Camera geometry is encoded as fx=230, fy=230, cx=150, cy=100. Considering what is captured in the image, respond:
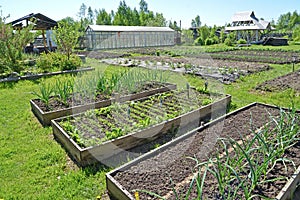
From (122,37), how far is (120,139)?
22.0m

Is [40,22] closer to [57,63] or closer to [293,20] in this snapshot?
[57,63]

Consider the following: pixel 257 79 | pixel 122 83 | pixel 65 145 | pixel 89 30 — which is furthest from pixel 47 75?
pixel 89 30

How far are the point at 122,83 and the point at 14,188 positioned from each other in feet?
10.9

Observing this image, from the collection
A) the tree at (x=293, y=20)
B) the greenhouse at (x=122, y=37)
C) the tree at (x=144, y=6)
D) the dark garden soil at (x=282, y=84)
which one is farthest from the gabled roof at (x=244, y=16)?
the tree at (x=144, y=6)

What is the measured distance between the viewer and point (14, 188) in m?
2.72

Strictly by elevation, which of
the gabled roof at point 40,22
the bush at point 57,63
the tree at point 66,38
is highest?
the gabled roof at point 40,22

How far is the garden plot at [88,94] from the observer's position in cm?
466

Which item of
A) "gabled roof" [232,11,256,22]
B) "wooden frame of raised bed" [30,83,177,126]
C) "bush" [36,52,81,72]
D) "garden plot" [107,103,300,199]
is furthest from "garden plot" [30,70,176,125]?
"gabled roof" [232,11,256,22]

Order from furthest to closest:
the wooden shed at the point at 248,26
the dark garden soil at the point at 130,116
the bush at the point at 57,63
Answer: the wooden shed at the point at 248,26
the bush at the point at 57,63
the dark garden soil at the point at 130,116

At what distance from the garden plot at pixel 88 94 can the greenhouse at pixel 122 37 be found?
58.6 feet

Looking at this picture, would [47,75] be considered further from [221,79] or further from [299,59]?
[299,59]

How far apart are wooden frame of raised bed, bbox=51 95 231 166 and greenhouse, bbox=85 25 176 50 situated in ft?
64.8

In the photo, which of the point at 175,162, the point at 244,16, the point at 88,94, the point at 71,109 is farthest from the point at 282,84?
the point at 244,16

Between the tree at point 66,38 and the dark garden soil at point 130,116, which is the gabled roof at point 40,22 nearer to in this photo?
the tree at point 66,38
